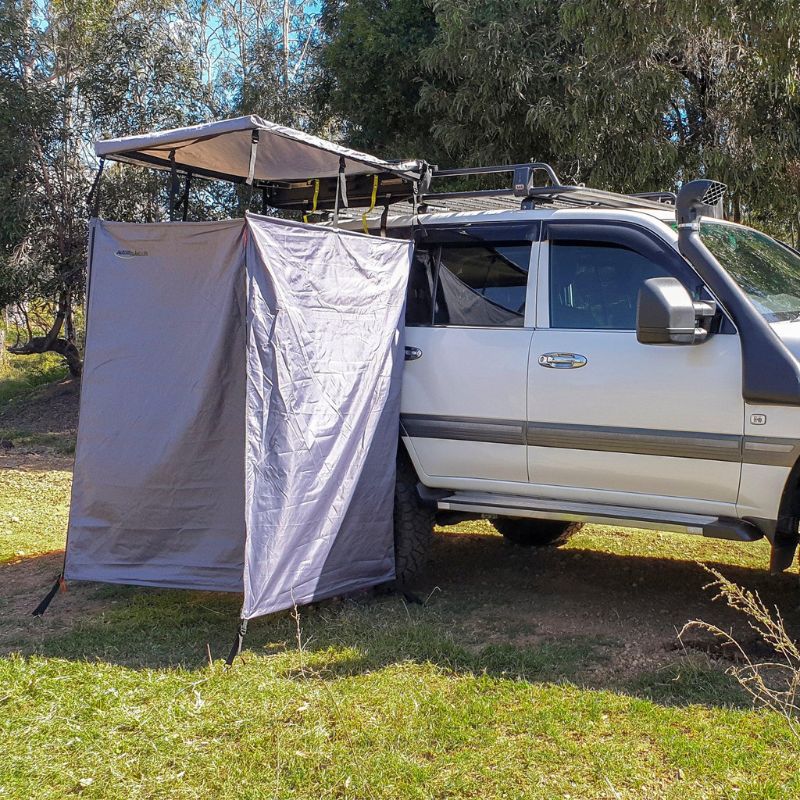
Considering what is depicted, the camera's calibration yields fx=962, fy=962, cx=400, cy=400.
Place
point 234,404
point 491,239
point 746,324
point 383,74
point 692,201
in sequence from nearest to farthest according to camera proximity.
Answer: point 746,324
point 692,201
point 234,404
point 491,239
point 383,74

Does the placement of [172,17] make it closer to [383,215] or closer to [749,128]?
[749,128]

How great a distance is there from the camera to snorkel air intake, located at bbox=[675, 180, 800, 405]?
14.2 ft

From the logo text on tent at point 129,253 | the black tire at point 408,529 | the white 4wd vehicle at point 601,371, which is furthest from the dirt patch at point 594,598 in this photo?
the logo text on tent at point 129,253

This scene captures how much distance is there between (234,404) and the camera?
4.76 meters

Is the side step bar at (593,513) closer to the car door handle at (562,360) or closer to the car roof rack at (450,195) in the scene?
the car door handle at (562,360)

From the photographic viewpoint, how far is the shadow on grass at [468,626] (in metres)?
4.36

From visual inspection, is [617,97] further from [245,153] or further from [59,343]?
[59,343]

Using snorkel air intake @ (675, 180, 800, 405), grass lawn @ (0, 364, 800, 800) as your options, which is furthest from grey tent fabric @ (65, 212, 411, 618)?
snorkel air intake @ (675, 180, 800, 405)

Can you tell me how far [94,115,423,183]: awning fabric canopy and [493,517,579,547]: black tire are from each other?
2.46m

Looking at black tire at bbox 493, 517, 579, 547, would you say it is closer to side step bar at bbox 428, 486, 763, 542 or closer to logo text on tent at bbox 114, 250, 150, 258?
side step bar at bbox 428, 486, 763, 542

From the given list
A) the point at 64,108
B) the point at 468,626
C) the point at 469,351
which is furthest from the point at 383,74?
the point at 468,626

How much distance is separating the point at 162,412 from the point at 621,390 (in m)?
2.32

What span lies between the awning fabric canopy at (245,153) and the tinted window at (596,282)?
1.12 metres

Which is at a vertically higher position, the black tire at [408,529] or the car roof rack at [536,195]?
the car roof rack at [536,195]
